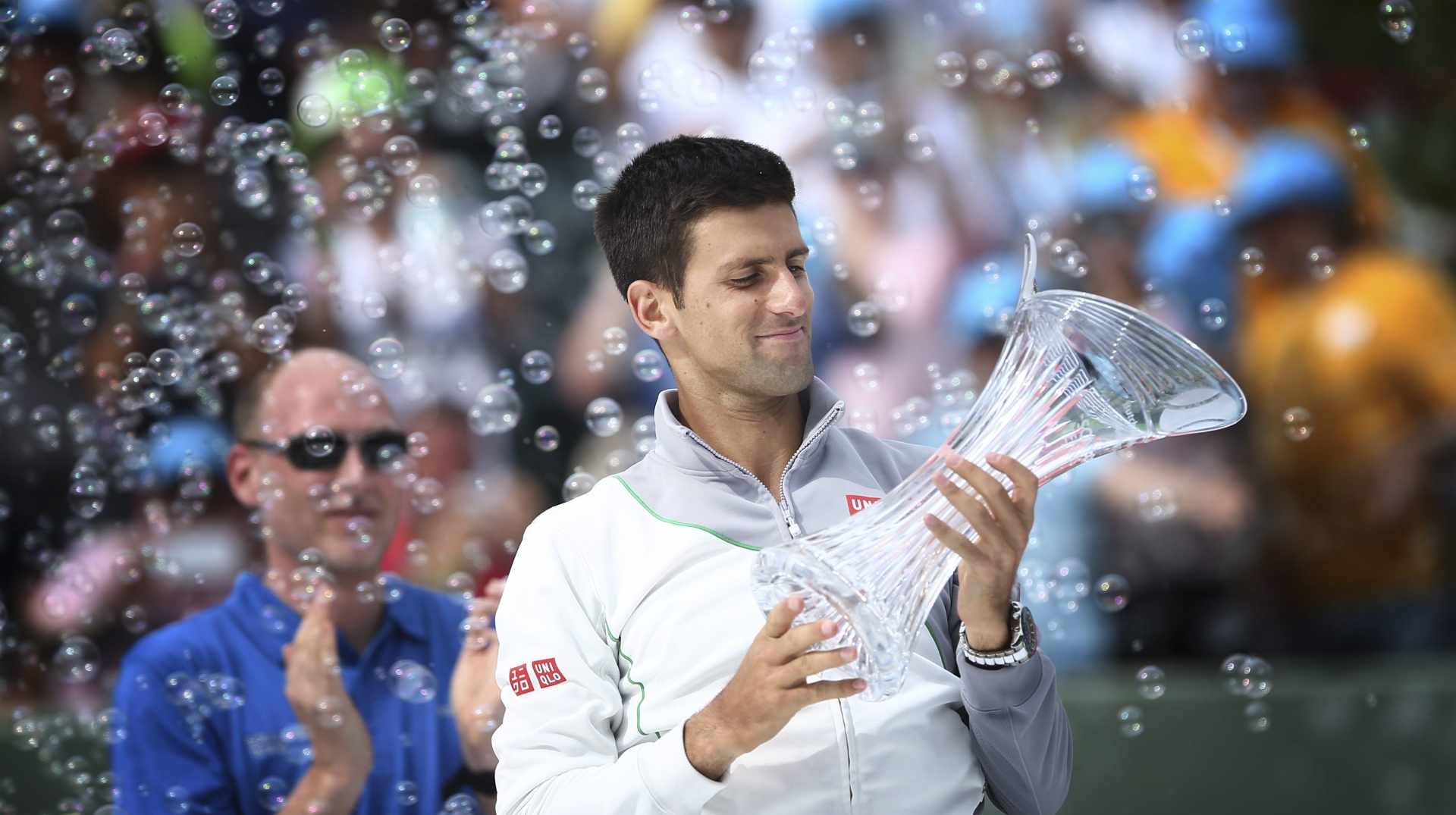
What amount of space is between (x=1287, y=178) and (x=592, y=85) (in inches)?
65.8

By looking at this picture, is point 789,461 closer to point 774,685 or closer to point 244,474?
point 774,685

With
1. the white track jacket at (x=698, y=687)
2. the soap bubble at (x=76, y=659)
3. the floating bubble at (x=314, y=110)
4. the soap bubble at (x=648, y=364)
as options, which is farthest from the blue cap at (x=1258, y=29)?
the soap bubble at (x=76, y=659)

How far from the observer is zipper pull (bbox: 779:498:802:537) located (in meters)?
1.34

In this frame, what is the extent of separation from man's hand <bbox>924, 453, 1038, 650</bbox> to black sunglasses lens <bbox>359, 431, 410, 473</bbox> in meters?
1.40

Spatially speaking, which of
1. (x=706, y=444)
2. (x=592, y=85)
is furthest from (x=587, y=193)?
(x=706, y=444)

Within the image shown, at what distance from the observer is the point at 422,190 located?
2.63 m

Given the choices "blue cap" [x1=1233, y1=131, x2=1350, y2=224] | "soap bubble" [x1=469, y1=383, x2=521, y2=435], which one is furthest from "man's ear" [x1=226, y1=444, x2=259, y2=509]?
"blue cap" [x1=1233, y1=131, x2=1350, y2=224]

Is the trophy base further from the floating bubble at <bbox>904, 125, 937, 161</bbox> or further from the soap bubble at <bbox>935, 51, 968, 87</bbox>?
the floating bubble at <bbox>904, 125, 937, 161</bbox>

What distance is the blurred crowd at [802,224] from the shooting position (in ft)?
8.75

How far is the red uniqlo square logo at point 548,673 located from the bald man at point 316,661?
2.94 ft

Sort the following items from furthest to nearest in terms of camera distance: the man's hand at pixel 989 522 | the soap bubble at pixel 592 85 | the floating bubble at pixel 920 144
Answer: the floating bubble at pixel 920 144
the soap bubble at pixel 592 85
the man's hand at pixel 989 522

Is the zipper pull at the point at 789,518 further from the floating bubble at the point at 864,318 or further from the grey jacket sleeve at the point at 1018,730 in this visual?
the floating bubble at the point at 864,318

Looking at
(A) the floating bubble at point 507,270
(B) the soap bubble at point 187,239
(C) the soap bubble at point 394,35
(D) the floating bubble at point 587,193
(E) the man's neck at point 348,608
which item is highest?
(C) the soap bubble at point 394,35

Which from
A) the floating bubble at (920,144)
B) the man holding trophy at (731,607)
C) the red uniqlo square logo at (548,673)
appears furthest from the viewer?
the floating bubble at (920,144)
